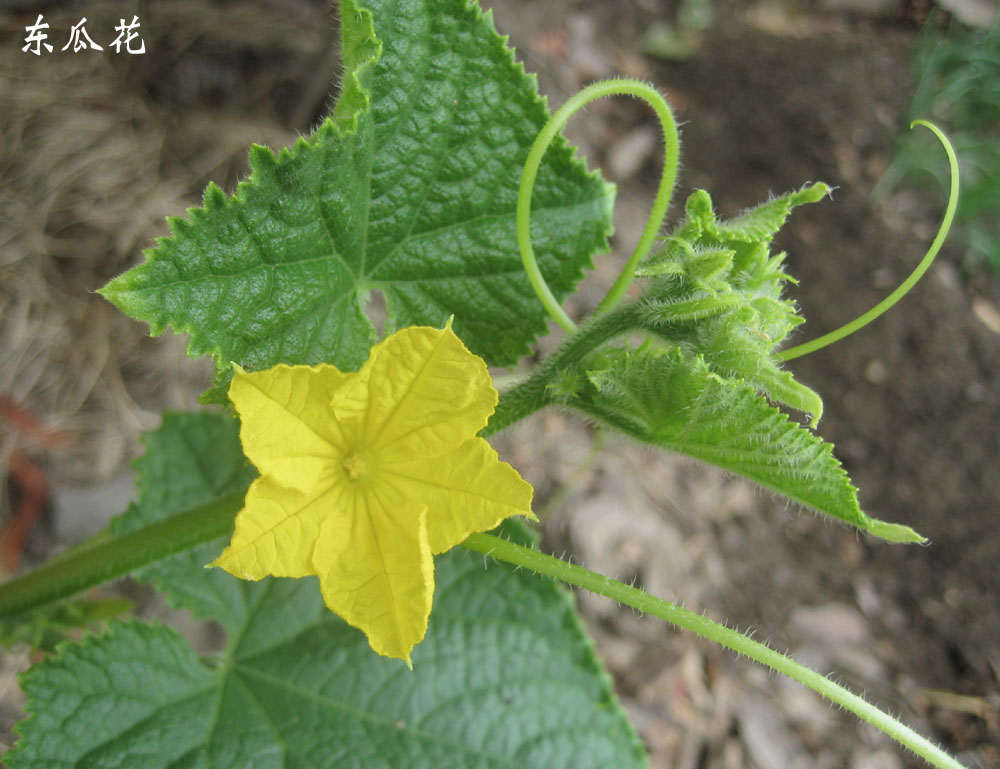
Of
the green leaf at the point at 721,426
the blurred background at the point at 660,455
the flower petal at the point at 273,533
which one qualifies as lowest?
the blurred background at the point at 660,455

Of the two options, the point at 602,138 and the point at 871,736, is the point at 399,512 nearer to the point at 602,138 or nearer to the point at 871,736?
the point at 871,736

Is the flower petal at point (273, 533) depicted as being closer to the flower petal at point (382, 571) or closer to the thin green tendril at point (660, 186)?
the flower petal at point (382, 571)

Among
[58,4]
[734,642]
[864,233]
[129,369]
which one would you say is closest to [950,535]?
[864,233]

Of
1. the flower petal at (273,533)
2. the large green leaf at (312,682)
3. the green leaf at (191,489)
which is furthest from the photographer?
the green leaf at (191,489)

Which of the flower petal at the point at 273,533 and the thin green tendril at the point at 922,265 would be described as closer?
the flower petal at the point at 273,533

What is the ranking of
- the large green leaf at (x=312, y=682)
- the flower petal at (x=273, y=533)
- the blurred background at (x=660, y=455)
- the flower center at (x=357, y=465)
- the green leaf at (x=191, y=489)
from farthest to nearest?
the blurred background at (x=660, y=455), the green leaf at (x=191, y=489), the large green leaf at (x=312, y=682), the flower center at (x=357, y=465), the flower petal at (x=273, y=533)

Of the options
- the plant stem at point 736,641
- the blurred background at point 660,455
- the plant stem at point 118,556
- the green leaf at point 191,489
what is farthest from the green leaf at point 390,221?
the blurred background at point 660,455
